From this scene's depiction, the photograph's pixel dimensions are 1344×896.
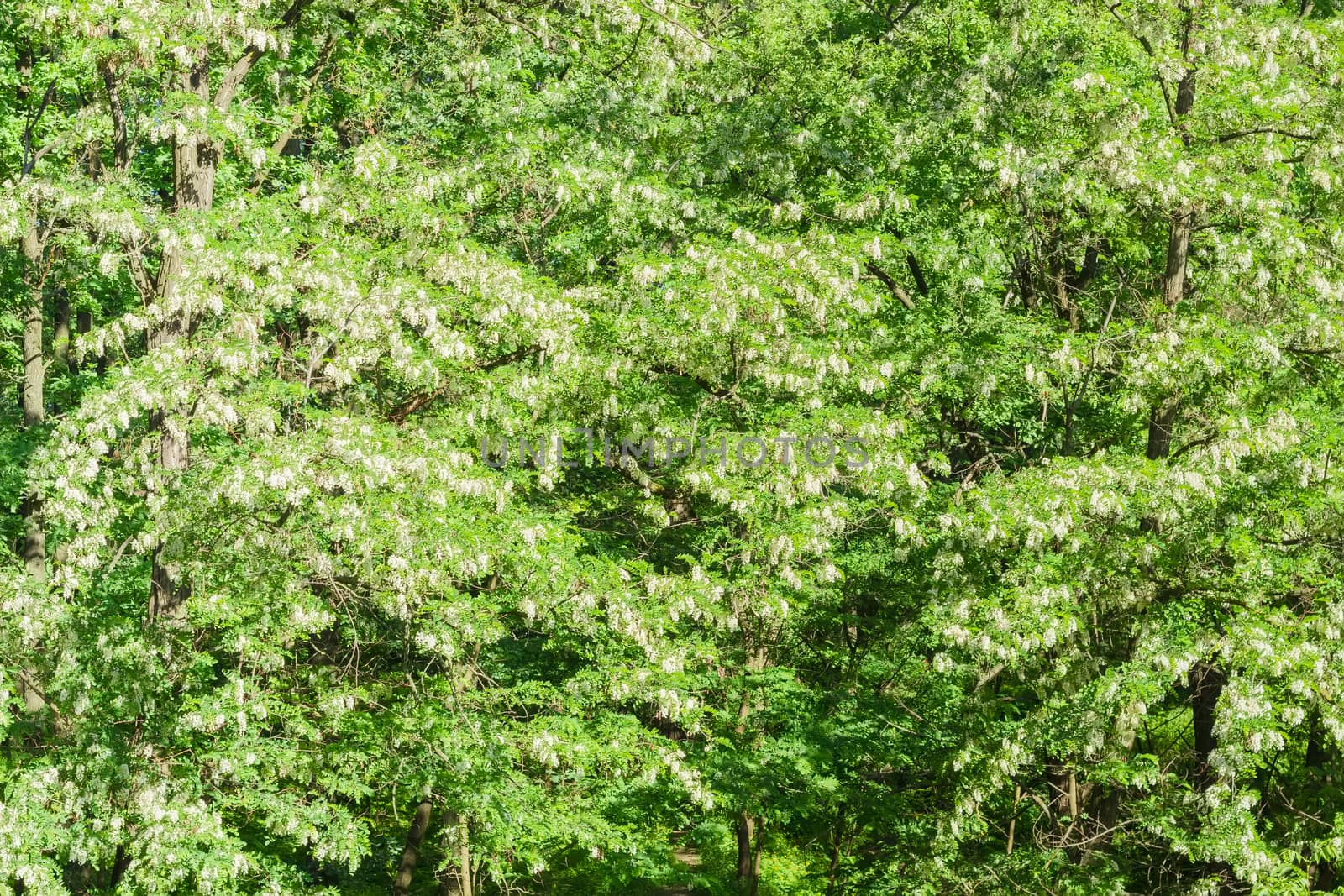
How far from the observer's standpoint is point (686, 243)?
14.0 metres

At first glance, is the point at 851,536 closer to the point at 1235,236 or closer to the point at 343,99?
the point at 1235,236

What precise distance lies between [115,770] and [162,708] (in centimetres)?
54

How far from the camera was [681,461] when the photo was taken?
12633 mm

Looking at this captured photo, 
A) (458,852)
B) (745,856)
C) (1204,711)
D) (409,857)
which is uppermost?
(1204,711)

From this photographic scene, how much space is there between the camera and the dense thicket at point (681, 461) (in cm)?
962

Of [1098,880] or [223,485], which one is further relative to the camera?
[1098,880]

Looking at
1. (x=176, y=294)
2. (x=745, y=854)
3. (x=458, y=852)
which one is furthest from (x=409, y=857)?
(x=176, y=294)

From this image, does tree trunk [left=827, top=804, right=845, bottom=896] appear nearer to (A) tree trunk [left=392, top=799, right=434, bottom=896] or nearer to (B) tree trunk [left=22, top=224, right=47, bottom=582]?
(A) tree trunk [left=392, top=799, right=434, bottom=896]

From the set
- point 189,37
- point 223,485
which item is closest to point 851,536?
point 223,485

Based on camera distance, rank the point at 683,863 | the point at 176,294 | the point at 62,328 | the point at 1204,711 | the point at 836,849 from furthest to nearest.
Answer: the point at 62,328
the point at 683,863
the point at 836,849
the point at 1204,711
the point at 176,294

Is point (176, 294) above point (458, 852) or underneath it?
above

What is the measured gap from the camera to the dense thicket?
9.62 m

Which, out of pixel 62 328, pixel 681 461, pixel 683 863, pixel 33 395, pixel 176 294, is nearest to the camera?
pixel 176 294

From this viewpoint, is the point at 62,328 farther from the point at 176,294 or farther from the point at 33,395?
A: the point at 176,294
